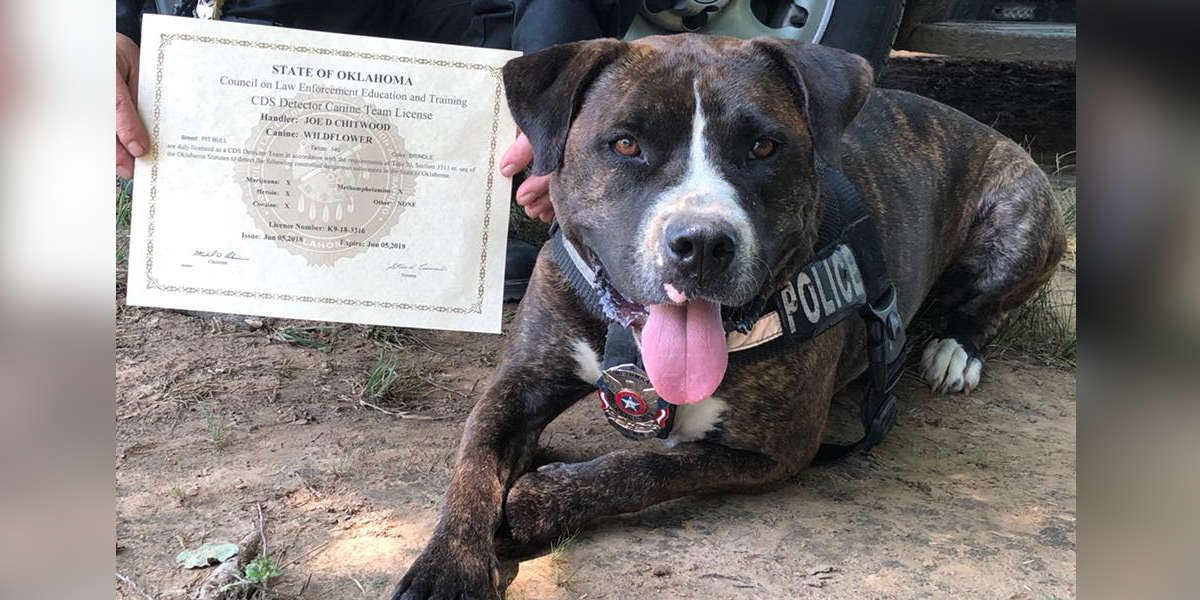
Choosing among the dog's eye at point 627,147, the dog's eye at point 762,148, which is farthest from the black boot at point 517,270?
the dog's eye at point 762,148

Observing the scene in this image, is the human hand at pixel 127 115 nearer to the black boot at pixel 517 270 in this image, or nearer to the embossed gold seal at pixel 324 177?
the embossed gold seal at pixel 324 177

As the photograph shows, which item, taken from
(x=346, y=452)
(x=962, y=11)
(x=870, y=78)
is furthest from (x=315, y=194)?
(x=962, y=11)

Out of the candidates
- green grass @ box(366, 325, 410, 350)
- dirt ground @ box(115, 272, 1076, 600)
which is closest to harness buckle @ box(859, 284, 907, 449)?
dirt ground @ box(115, 272, 1076, 600)

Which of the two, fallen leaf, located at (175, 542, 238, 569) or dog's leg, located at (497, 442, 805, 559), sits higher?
dog's leg, located at (497, 442, 805, 559)

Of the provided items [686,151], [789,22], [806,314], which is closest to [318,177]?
[686,151]

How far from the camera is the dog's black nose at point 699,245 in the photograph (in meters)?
2.25

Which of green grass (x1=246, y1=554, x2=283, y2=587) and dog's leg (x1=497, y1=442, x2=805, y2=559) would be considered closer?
green grass (x1=246, y1=554, x2=283, y2=587)

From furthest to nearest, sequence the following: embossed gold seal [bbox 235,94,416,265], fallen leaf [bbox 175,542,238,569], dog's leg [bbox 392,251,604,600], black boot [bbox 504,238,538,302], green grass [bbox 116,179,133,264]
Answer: black boot [bbox 504,238,538,302] → green grass [bbox 116,179,133,264] → embossed gold seal [bbox 235,94,416,265] → dog's leg [bbox 392,251,604,600] → fallen leaf [bbox 175,542,238,569]

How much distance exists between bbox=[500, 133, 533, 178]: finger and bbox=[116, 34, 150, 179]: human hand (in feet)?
3.11

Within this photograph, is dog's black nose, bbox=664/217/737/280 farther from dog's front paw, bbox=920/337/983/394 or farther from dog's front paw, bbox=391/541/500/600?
dog's front paw, bbox=920/337/983/394

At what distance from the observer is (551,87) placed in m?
2.59

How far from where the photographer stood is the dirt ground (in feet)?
7.66
